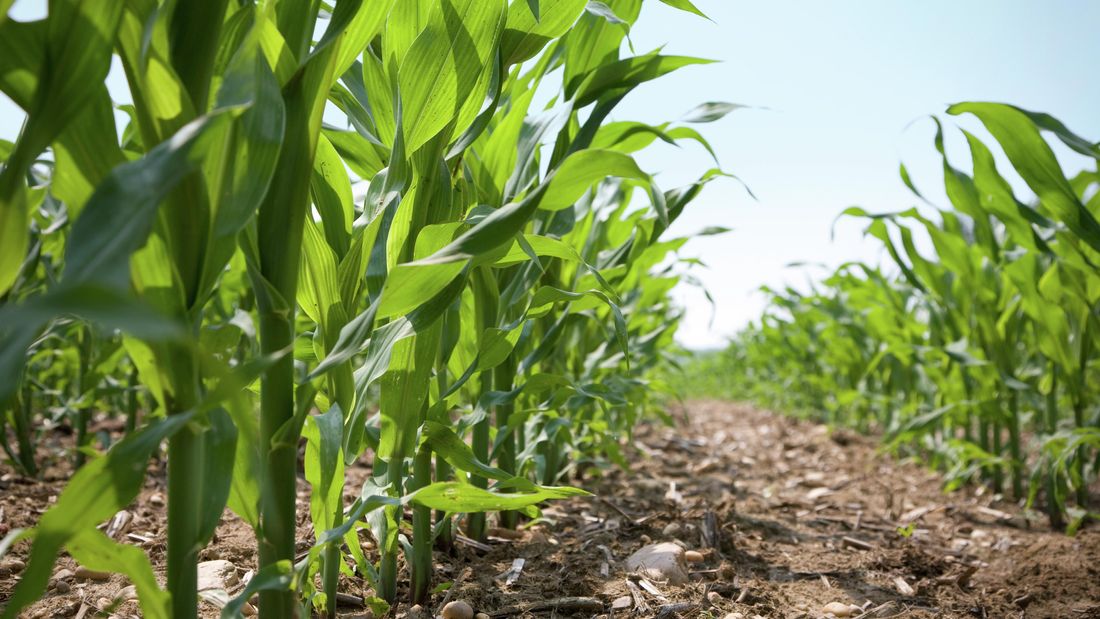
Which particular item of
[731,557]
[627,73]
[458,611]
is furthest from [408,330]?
[731,557]

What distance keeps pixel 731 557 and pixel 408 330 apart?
1143mm

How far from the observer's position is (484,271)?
1258 mm

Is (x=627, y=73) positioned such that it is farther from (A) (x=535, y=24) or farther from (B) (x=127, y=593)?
(B) (x=127, y=593)

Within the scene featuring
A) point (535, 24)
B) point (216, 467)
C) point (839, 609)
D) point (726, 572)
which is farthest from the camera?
point (726, 572)

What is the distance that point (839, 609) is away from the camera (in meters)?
1.35

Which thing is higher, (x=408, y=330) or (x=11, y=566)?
(x=408, y=330)

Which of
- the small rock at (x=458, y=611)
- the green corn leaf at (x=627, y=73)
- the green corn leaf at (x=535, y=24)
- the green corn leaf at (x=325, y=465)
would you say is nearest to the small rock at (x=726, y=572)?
the small rock at (x=458, y=611)

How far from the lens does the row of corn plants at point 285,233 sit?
0.63 meters

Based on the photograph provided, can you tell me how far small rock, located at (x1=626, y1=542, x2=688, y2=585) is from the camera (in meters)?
1.40

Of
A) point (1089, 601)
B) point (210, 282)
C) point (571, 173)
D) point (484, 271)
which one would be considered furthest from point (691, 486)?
point (210, 282)

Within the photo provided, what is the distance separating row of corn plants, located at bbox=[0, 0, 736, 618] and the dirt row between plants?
0.18 m

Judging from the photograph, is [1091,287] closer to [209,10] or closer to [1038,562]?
[1038,562]

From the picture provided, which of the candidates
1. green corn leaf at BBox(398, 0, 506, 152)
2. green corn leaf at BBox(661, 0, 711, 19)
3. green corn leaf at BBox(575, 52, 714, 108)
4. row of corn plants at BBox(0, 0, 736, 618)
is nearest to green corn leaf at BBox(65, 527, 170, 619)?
row of corn plants at BBox(0, 0, 736, 618)

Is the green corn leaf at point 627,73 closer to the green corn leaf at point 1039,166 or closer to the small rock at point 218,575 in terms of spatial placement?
the green corn leaf at point 1039,166
